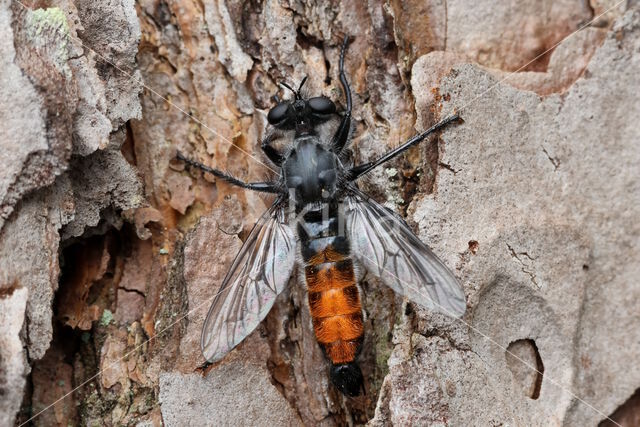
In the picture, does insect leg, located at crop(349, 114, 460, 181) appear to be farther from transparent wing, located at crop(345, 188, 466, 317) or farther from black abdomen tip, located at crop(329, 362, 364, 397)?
black abdomen tip, located at crop(329, 362, 364, 397)

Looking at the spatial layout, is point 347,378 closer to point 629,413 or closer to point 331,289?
point 331,289

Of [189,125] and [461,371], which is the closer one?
[461,371]

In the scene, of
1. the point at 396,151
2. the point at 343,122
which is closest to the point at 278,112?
the point at 343,122

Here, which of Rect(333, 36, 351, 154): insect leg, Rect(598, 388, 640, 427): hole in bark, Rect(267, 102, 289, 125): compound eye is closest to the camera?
Rect(598, 388, 640, 427): hole in bark

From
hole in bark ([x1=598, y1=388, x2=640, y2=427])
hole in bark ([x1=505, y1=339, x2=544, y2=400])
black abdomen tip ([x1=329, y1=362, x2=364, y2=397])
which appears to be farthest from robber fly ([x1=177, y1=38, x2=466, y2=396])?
hole in bark ([x1=598, y1=388, x2=640, y2=427])

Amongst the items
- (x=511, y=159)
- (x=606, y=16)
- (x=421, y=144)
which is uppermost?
(x=606, y=16)

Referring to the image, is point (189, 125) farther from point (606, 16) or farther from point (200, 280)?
point (606, 16)

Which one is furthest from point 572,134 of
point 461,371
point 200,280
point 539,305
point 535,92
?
point 200,280
